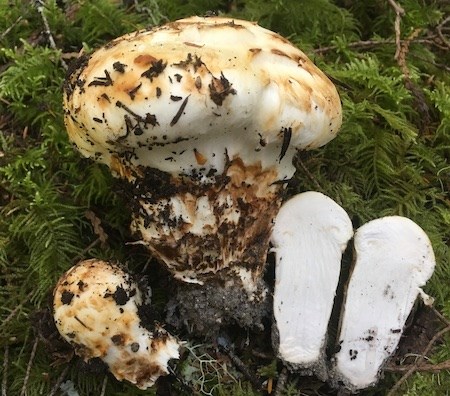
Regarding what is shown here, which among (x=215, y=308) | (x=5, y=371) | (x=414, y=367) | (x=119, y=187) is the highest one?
(x=119, y=187)

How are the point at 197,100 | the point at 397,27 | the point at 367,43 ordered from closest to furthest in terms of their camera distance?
the point at 197,100 < the point at 397,27 < the point at 367,43

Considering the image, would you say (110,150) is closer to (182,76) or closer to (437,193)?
(182,76)

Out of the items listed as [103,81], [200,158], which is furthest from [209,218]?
[103,81]

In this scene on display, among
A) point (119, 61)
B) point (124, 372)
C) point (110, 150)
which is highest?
point (119, 61)

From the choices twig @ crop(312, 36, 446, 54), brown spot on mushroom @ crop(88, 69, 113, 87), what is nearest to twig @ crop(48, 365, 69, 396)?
brown spot on mushroom @ crop(88, 69, 113, 87)

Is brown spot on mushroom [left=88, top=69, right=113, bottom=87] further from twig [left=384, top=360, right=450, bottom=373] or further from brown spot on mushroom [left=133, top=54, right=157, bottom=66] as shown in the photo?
twig [left=384, top=360, right=450, bottom=373]

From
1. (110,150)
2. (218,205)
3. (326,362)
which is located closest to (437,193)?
(326,362)

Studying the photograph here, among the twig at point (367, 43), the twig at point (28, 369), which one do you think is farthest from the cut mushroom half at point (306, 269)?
the twig at point (28, 369)

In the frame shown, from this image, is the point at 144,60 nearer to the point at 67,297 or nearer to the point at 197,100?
the point at 197,100
